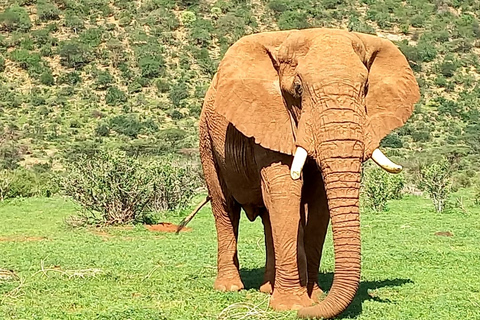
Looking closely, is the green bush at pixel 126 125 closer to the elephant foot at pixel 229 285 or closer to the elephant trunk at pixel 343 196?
the elephant foot at pixel 229 285

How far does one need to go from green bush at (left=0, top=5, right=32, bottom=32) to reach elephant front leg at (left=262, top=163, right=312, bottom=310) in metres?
55.7

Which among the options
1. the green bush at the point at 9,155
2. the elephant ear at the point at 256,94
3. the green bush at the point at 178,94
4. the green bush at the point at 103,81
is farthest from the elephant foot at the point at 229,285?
the green bush at the point at 103,81

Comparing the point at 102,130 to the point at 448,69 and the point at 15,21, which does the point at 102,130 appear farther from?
the point at 448,69

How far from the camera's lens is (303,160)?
6.47 meters

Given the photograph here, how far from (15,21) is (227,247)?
55.0 meters

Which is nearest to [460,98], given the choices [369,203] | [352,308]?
[369,203]

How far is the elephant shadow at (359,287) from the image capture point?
288 inches

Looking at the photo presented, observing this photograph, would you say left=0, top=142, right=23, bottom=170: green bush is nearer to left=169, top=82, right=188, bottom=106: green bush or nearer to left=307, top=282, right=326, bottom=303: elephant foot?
left=169, top=82, right=188, bottom=106: green bush

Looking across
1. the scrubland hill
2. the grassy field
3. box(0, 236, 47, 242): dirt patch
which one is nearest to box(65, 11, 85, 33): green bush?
the scrubland hill

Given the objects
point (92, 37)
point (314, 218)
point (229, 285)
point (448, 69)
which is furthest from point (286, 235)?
point (92, 37)

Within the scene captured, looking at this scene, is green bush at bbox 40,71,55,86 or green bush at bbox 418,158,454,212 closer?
green bush at bbox 418,158,454,212

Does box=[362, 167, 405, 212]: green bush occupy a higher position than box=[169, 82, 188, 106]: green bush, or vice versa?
box=[362, 167, 405, 212]: green bush

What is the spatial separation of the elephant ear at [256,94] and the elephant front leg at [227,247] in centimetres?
204

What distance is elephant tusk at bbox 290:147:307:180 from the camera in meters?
6.40
